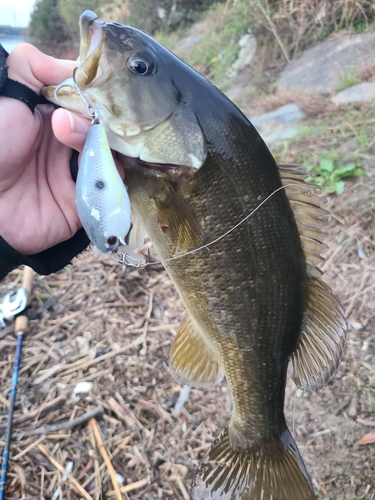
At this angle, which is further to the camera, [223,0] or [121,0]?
[121,0]

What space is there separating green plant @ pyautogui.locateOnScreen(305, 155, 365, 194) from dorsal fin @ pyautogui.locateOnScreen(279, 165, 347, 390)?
1.93m

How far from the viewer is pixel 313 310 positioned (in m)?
1.56

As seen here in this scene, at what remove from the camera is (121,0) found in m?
15.9

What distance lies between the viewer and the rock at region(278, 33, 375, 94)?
5.78 m

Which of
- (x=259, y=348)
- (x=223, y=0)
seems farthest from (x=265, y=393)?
(x=223, y=0)

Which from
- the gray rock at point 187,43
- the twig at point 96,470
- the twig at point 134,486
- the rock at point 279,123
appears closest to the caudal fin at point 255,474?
the twig at point 134,486

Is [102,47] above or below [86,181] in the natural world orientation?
above

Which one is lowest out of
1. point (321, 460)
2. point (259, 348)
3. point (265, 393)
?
point (321, 460)

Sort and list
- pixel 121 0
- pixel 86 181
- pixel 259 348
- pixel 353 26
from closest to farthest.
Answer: pixel 86 181 < pixel 259 348 < pixel 353 26 < pixel 121 0

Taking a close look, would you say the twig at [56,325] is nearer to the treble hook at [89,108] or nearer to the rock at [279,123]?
the treble hook at [89,108]

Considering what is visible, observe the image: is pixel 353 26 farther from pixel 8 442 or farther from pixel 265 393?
pixel 8 442

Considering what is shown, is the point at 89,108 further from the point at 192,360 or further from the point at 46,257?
the point at 192,360

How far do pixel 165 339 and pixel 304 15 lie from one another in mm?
6746

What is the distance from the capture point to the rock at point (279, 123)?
457cm
